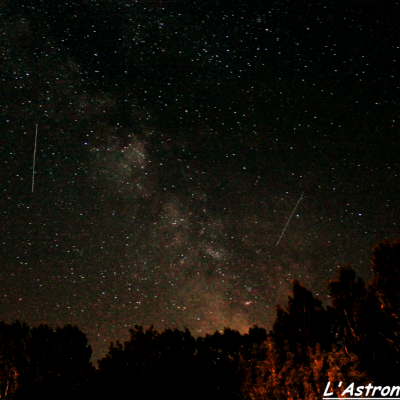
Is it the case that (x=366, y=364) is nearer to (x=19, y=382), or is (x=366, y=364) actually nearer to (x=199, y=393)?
(x=199, y=393)

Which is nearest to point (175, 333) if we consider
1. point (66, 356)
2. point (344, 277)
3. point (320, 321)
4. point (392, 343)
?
point (66, 356)

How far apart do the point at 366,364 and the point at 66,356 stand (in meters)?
12.7

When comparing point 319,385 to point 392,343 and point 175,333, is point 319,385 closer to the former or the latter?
point 392,343

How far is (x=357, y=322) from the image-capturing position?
1292cm

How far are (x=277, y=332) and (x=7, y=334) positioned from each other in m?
11.7

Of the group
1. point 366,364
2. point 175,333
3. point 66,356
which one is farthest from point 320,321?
point 66,356

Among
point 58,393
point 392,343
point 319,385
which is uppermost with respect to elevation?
point 58,393

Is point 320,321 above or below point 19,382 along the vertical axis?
below

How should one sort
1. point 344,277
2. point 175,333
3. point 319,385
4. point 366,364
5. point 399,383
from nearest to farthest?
point 319,385 → point 399,383 → point 366,364 → point 344,277 → point 175,333

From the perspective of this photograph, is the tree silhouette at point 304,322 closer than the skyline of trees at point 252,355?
No

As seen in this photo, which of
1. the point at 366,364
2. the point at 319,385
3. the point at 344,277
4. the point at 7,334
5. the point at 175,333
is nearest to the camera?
the point at 319,385

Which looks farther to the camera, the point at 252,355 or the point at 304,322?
the point at 304,322

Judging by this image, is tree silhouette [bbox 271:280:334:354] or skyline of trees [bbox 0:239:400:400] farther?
tree silhouette [bbox 271:280:334:354]

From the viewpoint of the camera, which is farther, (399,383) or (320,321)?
(320,321)
